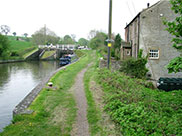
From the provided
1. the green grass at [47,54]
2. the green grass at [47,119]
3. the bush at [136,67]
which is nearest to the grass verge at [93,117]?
the green grass at [47,119]

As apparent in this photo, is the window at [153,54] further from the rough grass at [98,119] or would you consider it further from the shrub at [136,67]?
the rough grass at [98,119]

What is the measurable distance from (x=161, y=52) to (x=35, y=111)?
18.3 metres

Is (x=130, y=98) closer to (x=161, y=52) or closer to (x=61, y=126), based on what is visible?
(x=61, y=126)

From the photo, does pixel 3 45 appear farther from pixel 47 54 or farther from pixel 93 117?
pixel 93 117

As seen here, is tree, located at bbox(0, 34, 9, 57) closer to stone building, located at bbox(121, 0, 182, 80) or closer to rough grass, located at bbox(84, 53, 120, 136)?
stone building, located at bbox(121, 0, 182, 80)

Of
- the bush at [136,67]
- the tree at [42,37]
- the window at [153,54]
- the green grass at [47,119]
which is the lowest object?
the green grass at [47,119]

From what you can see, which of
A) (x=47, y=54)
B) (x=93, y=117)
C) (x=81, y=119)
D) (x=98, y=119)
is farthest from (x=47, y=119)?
(x=47, y=54)

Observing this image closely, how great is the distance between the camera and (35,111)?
28.0ft

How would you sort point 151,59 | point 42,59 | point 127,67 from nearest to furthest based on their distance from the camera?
point 127,67, point 151,59, point 42,59

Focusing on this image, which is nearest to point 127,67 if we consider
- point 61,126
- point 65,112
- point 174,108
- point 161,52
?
point 161,52

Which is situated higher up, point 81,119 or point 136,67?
point 136,67

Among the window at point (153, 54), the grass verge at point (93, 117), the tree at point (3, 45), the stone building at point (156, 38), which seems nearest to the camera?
the grass verge at point (93, 117)

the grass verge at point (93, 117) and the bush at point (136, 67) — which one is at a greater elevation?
the bush at point (136, 67)

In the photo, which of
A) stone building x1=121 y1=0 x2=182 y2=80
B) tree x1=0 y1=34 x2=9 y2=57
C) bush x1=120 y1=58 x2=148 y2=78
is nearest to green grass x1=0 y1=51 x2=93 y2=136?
bush x1=120 y1=58 x2=148 y2=78
